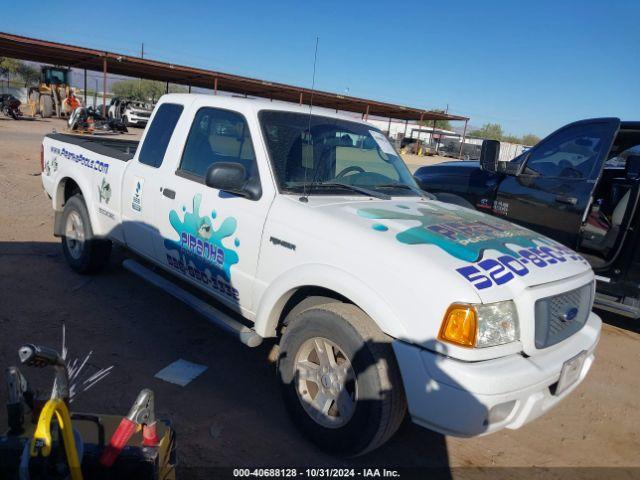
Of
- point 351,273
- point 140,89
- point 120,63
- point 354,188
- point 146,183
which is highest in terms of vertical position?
point 140,89

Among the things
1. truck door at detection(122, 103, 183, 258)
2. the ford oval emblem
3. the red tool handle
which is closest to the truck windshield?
truck door at detection(122, 103, 183, 258)

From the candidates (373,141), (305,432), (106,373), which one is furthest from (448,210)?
(106,373)

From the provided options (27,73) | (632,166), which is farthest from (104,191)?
(27,73)

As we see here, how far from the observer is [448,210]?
11.7 feet

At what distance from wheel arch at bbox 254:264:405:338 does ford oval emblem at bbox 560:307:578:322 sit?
3.22 ft

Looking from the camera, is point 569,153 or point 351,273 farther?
point 569,153

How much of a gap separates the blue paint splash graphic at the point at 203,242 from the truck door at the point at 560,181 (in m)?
3.46

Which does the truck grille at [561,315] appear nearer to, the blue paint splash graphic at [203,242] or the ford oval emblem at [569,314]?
the ford oval emblem at [569,314]

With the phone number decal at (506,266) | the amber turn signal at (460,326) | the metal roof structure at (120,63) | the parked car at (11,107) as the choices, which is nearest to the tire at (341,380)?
the amber turn signal at (460,326)

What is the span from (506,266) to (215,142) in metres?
2.38

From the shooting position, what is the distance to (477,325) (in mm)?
2332

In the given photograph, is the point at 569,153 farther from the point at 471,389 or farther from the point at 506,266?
the point at 471,389

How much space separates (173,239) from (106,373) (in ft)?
3.57

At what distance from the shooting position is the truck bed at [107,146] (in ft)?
15.4
